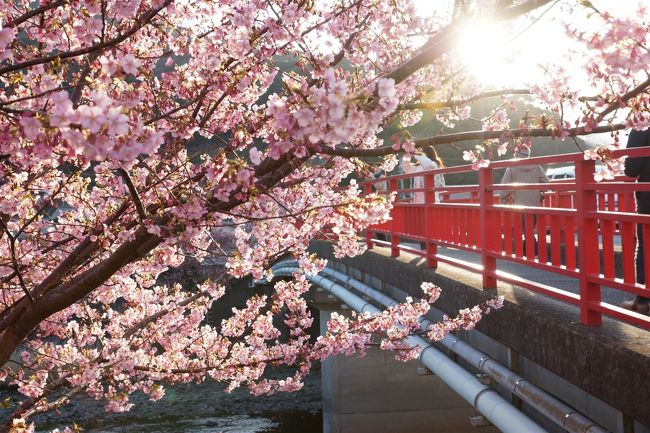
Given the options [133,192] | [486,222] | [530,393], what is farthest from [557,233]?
[133,192]

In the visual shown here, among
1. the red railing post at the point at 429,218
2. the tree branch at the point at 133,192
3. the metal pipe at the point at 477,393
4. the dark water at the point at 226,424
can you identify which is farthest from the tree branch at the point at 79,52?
the dark water at the point at 226,424

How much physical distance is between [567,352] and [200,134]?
2678 millimetres

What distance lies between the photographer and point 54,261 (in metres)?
6.11

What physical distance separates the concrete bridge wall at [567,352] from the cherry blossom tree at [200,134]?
0.87ft

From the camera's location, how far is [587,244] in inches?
180

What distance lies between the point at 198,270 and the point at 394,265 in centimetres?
2143

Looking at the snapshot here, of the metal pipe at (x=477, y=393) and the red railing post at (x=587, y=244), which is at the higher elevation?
the red railing post at (x=587, y=244)

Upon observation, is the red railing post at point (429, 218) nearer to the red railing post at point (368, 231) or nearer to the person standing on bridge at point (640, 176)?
the person standing on bridge at point (640, 176)

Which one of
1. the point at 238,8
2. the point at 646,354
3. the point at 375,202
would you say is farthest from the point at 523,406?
the point at 238,8


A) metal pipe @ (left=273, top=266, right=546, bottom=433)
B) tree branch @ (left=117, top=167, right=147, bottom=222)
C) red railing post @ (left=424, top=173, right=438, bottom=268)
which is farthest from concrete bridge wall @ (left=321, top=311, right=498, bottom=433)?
tree branch @ (left=117, top=167, right=147, bottom=222)

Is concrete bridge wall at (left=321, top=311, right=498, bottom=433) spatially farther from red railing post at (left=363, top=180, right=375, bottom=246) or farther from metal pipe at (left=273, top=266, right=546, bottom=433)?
metal pipe at (left=273, top=266, right=546, bottom=433)

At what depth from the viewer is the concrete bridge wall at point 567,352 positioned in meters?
3.86

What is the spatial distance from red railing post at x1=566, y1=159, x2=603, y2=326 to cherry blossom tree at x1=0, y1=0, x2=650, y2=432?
0.98 feet

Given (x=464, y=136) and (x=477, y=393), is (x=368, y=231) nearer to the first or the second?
(x=477, y=393)
